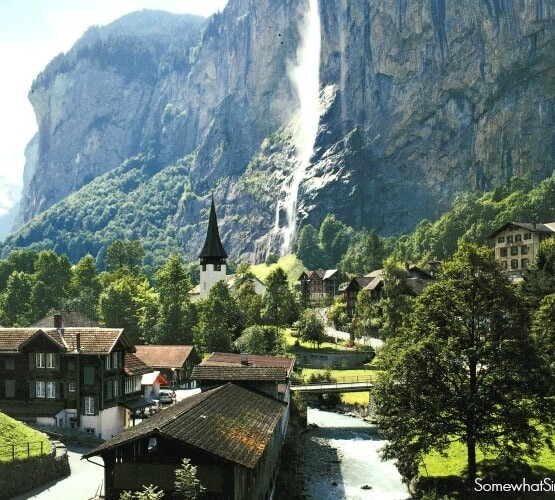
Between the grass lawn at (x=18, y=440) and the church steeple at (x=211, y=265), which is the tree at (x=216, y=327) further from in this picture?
the grass lawn at (x=18, y=440)

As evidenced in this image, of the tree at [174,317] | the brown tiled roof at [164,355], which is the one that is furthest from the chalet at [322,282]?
the brown tiled roof at [164,355]

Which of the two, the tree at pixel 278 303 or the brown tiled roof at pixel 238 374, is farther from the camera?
the tree at pixel 278 303

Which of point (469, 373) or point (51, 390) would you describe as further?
point (51, 390)

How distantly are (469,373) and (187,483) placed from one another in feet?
49.7

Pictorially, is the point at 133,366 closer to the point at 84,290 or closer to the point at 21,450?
the point at 21,450

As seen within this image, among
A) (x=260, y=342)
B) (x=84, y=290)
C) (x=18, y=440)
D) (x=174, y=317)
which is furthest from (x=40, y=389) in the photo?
(x=84, y=290)

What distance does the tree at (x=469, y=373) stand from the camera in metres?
32.4

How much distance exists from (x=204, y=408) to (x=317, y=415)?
37215 millimetres

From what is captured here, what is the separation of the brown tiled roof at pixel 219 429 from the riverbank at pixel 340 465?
6.68 metres

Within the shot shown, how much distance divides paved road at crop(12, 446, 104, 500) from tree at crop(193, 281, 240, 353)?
37474 mm

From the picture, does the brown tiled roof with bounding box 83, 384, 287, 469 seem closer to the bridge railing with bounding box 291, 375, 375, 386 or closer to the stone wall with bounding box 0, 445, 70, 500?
the stone wall with bounding box 0, 445, 70, 500

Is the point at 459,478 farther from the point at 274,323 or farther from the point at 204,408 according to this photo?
the point at 274,323

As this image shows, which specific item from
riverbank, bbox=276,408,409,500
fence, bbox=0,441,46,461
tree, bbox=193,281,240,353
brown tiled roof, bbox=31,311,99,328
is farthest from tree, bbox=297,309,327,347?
fence, bbox=0,441,46,461

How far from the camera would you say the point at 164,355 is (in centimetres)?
8294
